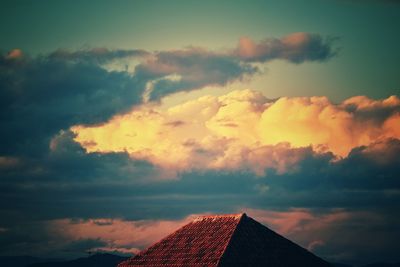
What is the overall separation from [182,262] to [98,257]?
141691 mm

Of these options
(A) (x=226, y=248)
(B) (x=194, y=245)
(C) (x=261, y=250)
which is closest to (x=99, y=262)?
(B) (x=194, y=245)

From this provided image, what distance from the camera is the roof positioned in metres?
56.2

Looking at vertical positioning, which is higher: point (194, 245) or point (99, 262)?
point (99, 262)

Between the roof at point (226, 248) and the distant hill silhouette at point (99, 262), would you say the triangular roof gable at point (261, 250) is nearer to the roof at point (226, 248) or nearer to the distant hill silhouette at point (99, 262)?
the roof at point (226, 248)

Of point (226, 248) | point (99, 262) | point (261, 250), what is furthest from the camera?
point (99, 262)

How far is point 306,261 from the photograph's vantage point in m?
58.5

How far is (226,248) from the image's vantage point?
5588 centimetres

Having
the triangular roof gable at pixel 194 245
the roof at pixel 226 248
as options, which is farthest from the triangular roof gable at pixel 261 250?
the triangular roof gable at pixel 194 245

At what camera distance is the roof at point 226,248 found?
184 feet

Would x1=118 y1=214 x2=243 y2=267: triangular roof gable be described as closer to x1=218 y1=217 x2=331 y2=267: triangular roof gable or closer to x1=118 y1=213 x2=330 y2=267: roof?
x1=118 y1=213 x2=330 y2=267: roof

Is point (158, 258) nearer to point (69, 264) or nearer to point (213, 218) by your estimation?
point (213, 218)


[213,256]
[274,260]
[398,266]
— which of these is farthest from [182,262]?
[398,266]

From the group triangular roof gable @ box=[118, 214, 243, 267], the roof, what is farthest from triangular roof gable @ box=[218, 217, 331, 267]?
triangular roof gable @ box=[118, 214, 243, 267]

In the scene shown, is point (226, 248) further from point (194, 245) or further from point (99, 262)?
point (99, 262)
